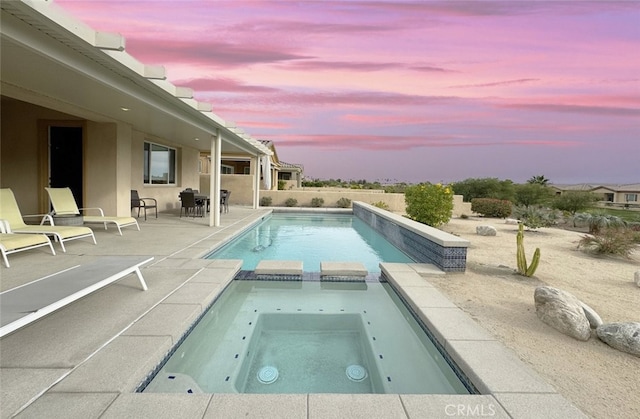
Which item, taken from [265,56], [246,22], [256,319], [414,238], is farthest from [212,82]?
Result: [256,319]

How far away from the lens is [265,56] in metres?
13.0

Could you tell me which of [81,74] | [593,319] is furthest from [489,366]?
[81,74]

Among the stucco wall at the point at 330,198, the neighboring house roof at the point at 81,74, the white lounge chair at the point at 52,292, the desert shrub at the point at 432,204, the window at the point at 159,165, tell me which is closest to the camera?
the white lounge chair at the point at 52,292

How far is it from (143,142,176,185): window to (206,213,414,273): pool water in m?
4.26

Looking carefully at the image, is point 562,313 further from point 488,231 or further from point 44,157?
point 44,157

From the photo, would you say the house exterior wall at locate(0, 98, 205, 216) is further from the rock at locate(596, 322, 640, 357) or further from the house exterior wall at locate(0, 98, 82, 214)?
the rock at locate(596, 322, 640, 357)

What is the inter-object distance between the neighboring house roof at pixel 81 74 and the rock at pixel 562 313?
18.8ft

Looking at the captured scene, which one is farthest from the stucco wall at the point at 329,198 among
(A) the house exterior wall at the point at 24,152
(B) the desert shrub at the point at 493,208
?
(A) the house exterior wall at the point at 24,152

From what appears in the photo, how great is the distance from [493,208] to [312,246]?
40.8 ft

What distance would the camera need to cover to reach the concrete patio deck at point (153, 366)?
2.20 meters

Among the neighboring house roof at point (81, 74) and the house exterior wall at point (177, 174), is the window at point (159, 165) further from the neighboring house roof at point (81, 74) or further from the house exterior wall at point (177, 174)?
the neighboring house roof at point (81, 74)

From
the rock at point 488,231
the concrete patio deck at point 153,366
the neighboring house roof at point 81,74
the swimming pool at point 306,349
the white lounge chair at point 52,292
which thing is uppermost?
the neighboring house roof at point 81,74

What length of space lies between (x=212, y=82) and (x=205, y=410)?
15224 millimetres

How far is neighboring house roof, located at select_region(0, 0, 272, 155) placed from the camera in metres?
3.62
